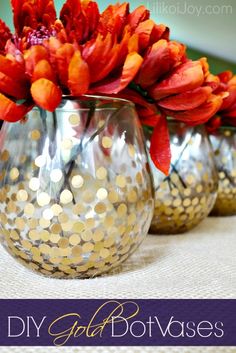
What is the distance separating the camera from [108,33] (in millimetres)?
277

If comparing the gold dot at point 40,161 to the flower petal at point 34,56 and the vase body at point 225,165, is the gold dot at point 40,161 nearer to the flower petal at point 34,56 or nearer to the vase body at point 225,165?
the flower petal at point 34,56

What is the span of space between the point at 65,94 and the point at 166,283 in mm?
134

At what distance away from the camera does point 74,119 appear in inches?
11.6

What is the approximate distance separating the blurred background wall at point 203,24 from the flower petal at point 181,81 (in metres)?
0.50

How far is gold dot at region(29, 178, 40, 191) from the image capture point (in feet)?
0.96

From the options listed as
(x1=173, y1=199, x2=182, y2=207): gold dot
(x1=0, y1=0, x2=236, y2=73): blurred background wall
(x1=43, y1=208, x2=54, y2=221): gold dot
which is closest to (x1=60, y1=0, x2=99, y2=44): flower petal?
(x1=43, y1=208, x2=54, y2=221): gold dot

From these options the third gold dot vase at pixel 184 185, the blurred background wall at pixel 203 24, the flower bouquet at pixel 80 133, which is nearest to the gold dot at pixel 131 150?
the flower bouquet at pixel 80 133

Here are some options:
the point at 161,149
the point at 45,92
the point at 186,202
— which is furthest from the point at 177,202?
the point at 45,92

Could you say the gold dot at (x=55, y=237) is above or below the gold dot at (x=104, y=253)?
above

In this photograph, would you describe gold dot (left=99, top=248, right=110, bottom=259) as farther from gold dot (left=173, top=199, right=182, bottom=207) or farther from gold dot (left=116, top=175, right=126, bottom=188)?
gold dot (left=173, top=199, right=182, bottom=207)

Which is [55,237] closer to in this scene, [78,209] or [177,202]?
[78,209]

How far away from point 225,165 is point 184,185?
0.45 feet

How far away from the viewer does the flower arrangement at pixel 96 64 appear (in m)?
0.27

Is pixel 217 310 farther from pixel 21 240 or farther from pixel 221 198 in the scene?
pixel 221 198
